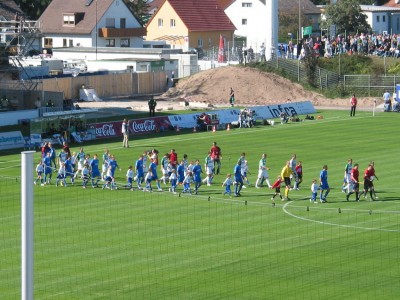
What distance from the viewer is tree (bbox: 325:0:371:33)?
106 meters

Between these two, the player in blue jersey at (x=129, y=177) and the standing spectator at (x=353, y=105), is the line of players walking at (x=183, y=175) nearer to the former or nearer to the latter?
the player in blue jersey at (x=129, y=177)

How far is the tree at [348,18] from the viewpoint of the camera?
106000 mm

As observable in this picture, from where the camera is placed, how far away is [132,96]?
81500 mm

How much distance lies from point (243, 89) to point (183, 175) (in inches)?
1531

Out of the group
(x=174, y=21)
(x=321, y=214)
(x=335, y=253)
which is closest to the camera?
(x=335, y=253)

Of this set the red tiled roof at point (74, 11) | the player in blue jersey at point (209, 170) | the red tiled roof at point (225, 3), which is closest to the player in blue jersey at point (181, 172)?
the player in blue jersey at point (209, 170)

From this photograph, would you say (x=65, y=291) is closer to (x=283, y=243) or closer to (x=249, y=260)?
(x=249, y=260)

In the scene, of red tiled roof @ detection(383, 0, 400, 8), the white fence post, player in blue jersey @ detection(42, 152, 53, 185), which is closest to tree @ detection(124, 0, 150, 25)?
red tiled roof @ detection(383, 0, 400, 8)

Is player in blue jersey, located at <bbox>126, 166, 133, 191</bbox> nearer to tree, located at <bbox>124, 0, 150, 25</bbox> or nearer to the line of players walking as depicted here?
the line of players walking

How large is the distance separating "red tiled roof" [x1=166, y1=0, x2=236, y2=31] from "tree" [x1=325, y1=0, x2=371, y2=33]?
35.6ft

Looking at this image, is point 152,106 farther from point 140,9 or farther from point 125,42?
point 140,9

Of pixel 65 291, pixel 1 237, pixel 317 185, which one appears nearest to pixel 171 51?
pixel 317 185

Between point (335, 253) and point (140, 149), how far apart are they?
24789 mm

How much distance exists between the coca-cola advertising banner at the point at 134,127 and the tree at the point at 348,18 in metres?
46.9
